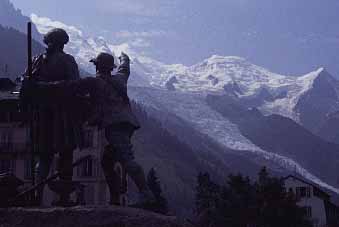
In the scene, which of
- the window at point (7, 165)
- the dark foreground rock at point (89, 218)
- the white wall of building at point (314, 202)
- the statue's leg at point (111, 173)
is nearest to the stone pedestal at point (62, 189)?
the statue's leg at point (111, 173)

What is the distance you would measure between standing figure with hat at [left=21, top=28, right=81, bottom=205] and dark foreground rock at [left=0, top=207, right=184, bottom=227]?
46.7 inches

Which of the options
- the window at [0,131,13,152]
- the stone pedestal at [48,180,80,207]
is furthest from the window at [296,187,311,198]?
the stone pedestal at [48,180,80,207]

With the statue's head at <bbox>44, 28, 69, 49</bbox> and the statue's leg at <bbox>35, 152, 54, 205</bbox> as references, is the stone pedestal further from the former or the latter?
the statue's head at <bbox>44, 28, 69, 49</bbox>

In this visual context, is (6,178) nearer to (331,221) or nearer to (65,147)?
(65,147)

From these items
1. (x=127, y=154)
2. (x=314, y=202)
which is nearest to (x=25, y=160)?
(x=314, y=202)

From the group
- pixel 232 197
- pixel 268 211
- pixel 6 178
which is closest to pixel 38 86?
pixel 6 178

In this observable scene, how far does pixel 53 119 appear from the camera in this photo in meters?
13.2

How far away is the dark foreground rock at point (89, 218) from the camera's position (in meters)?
11.5

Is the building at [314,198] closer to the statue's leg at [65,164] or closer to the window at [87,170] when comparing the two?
the window at [87,170]

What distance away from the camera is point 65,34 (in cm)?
1372

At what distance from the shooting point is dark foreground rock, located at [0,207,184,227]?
11.5 meters

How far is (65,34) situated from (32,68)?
82cm

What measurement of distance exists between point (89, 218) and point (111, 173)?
62.7 inches

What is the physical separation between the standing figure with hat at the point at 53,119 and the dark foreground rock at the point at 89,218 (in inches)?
46.7
